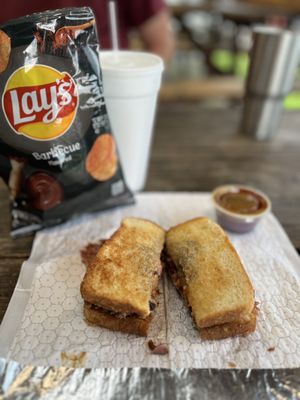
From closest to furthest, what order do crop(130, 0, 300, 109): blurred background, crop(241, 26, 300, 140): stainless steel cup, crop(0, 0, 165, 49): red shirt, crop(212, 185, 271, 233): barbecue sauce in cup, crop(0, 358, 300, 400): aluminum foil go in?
crop(0, 358, 300, 400): aluminum foil < crop(212, 185, 271, 233): barbecue sauce in cup < crop(241, 26, 300, 140): stainless steel cup < crop(0, 0, 165, 49): red shirt < crop(130, 0, 300, 109): blurred background

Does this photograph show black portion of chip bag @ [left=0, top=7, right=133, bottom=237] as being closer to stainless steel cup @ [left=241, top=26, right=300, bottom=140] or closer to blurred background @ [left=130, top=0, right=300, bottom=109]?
stainless steel cup @ [left=241, top=26, right=300, bottom=140]

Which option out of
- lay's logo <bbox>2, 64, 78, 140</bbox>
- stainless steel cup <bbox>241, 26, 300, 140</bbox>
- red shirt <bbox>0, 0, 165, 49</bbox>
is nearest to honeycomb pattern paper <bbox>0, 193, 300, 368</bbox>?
lay's logo <bbox>2, 64, 78, 140</bbox>

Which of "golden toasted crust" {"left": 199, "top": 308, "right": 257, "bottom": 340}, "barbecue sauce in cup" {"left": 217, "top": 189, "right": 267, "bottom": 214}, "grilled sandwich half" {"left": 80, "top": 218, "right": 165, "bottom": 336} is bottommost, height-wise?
"barbecue sauce in cup" {"left": 217, "top": 189, "right": 267, "bottom": 214}

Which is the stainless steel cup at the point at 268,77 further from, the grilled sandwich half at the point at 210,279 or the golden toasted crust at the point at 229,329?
the golden toasted crust at the point at 229,329

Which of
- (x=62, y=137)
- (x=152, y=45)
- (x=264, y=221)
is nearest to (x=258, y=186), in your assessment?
(x=264, y=221)

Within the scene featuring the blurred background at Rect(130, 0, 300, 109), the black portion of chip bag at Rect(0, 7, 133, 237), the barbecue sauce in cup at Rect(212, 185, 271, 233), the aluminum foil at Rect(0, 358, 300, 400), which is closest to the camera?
the aluminum foil at Rect(0, 358, 300, 400)

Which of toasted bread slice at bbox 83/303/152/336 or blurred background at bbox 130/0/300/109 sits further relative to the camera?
blurred background at bbox 130/0/300/109

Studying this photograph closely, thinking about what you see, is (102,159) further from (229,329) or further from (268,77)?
(268,77)

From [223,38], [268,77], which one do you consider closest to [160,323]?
[268,77]

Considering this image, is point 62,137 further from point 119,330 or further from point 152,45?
point 152,45
